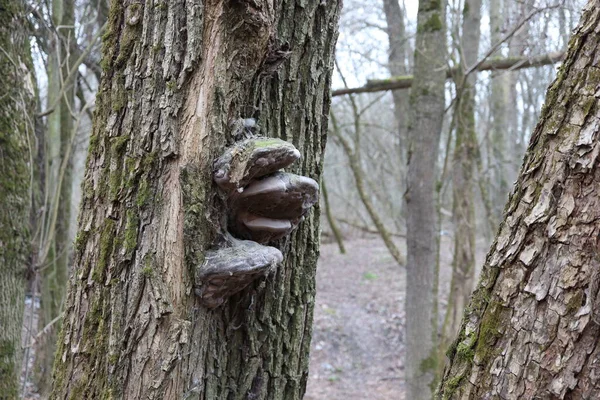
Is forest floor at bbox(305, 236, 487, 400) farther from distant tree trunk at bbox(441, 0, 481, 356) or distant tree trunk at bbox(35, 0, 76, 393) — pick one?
distant tree trunk at bbox(35, 0, 76, 393)

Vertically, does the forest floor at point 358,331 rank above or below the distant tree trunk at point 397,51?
below

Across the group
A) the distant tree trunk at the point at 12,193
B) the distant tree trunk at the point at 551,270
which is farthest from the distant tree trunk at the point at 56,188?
the distant tree trunk at the point at 551,270

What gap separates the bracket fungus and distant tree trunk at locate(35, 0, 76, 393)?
292cm

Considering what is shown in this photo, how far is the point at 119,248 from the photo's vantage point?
5.24 feet

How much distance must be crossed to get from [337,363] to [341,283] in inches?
144

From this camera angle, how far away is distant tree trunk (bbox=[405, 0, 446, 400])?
5.29m

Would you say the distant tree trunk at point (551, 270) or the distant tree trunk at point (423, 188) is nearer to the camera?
the distant tree trunk at point (551, 270)

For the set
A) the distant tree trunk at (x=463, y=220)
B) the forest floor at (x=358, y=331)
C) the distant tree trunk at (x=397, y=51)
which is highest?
the distant tree trunk at (x=397, y=51)

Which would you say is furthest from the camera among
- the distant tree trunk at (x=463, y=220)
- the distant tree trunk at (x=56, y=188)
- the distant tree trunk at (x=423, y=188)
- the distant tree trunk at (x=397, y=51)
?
the distant tree trunk at (x=397, y=51)

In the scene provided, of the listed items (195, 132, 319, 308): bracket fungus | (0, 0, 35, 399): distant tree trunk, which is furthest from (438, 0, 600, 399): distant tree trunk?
(0, 0, 35, 399): distant tree trunk

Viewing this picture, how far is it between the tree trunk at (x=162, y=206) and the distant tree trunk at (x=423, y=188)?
3.75 meters

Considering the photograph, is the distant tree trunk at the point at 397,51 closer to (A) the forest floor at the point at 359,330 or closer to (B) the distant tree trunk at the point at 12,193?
(A) the forest floor at the point at 359,330

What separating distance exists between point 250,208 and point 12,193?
2.42 m

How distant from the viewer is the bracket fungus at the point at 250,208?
154 centimetres
